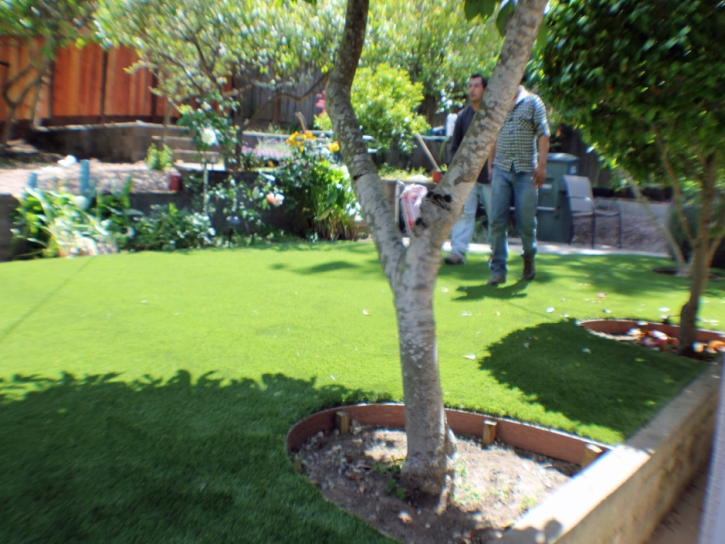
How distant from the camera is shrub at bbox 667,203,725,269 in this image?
23.3 feet

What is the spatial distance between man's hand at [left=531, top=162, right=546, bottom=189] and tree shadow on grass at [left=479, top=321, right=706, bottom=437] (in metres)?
1.67

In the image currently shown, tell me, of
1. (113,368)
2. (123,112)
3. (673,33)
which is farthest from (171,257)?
(123,112)

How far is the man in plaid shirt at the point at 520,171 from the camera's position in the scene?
217 inches

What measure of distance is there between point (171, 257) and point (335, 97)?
180 inches

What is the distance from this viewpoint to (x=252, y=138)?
38.4ft

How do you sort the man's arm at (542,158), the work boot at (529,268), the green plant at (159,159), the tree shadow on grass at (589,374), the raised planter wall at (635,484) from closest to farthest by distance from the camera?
the raised planter wall at (635,484), the tree shadow on grass at (589,374), the man's arm at (542,158), the work boot at (529,268), the green plant at (159,159)

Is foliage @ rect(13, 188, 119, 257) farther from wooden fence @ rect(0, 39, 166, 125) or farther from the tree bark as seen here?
wooden fence @ rect(0, 39, 166, 125)

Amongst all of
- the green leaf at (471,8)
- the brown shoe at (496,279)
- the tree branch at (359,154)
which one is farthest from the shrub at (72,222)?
the green leaf at (471,8)

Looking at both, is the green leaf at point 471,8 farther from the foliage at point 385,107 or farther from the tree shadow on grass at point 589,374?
the foliage at point 385,107

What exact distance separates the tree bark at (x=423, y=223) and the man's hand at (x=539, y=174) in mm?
3231

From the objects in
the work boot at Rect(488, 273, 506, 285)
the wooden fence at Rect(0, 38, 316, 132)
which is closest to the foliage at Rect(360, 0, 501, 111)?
the wooden fence at Rect(0, 38, 316, 132)

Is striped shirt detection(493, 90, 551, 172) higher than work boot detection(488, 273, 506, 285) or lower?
higher

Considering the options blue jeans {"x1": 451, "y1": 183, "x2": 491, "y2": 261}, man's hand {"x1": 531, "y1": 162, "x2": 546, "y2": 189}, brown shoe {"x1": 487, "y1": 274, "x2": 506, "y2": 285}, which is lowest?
brown shoe {"x1": 487, "y1": 274, "x2": 506, "y2": 285}

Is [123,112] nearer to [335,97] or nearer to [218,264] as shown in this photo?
[218,264]
